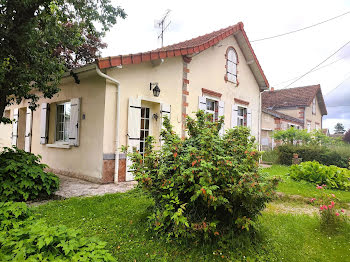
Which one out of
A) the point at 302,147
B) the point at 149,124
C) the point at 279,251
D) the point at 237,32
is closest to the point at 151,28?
the point at 237,32

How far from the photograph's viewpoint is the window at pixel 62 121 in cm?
686

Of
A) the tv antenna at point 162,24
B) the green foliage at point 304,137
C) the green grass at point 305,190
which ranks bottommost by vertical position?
the green grass at point 305,190

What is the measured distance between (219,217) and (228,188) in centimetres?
48

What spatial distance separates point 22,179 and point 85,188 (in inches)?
50.3

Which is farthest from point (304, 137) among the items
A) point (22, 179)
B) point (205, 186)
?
point (22, 179)

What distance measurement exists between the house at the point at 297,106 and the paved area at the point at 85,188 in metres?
13.3

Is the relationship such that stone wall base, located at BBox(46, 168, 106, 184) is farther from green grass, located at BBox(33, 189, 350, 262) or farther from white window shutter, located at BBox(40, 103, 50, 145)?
green grass, located at BBox(33, 189, 350, 262)

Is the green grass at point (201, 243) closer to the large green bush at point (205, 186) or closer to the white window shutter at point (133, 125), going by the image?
the large green bush at point (205, 186)

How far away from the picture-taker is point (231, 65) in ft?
30.5

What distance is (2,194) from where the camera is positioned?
3637 mm

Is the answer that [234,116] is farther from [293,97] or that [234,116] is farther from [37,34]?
[293,97]

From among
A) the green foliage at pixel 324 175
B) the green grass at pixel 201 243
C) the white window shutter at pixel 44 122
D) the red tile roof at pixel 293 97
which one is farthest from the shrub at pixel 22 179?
the red tile roof at pixel 293 97

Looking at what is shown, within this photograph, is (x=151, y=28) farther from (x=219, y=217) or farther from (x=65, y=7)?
(x=219, y=217)

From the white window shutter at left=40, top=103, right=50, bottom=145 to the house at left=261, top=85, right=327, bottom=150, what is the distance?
542 inches
